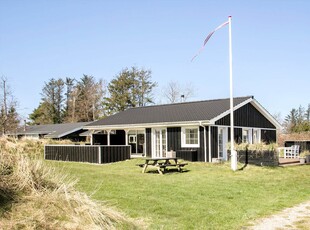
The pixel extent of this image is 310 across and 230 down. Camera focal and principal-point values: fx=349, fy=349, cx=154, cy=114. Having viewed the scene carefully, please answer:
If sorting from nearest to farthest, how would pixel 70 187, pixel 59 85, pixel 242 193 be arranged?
pixel 70 187, pixel 242 193, pixel 59 85

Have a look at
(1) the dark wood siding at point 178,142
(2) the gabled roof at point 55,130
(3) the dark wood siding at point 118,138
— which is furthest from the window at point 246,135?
(2) the gabled roof at point 55,130

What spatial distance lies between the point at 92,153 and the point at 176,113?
6539 millimetres

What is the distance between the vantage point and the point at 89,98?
196ft

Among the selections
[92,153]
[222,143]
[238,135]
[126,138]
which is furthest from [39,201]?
[126,138]

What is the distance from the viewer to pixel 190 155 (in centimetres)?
2078

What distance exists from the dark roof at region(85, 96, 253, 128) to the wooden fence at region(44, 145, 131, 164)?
9.34ft

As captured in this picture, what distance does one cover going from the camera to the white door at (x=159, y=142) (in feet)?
75.3

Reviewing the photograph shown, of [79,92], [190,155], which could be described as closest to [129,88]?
[79,92]

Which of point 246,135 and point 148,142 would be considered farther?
point 246,135

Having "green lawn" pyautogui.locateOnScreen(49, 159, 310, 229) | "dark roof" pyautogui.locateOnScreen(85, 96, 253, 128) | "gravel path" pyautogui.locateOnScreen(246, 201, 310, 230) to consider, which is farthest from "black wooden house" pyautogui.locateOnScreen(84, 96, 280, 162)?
"gravel path" pyautogui.locateOnScreen(246, 201, 310, 230)

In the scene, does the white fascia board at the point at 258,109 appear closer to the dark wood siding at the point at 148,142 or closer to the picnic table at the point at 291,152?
the picnic table at the point at 291,152

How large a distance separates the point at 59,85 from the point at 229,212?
219 ft

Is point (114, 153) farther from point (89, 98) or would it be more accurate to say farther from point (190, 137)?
point (89, 98)

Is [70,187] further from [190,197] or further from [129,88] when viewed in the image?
[129,88]
